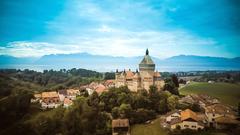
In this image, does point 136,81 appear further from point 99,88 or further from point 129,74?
point 99,88

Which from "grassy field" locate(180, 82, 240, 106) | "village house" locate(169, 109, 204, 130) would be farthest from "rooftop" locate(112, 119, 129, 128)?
"grassy field" locate(180, 82, 240, 106)

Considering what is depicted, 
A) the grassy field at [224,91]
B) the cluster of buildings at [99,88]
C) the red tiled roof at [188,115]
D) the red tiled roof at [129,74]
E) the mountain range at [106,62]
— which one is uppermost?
the mountain range at [106,62]

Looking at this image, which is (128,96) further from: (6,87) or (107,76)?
(107,76)

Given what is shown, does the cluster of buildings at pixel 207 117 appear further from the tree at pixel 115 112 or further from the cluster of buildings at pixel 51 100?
the cluster of buildings at pixel 51 100

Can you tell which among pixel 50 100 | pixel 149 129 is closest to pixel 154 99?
pixel 149 129

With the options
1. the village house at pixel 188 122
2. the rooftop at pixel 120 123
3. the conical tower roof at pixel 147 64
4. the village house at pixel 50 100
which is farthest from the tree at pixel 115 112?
the village house at pixel 50 100

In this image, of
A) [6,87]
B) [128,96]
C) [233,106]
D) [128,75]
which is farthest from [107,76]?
[233,106]
